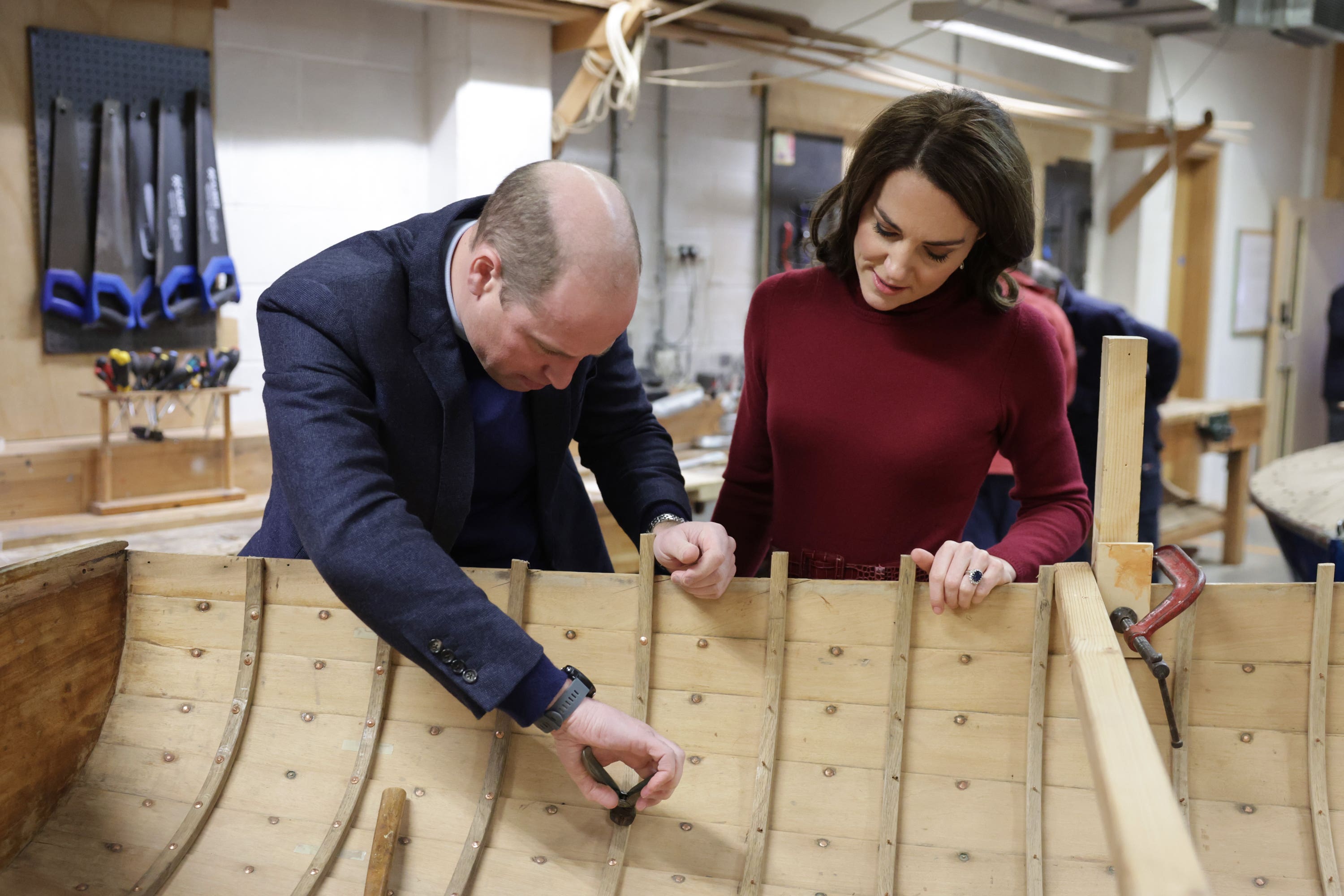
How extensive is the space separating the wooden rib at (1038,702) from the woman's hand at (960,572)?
72mm

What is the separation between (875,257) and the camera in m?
1.54

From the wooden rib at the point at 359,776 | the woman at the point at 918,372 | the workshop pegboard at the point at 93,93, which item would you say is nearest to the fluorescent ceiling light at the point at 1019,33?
the workshop pegboard at the point at 93,93

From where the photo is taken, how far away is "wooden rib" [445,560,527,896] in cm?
164

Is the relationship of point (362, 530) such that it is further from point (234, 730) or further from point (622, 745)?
point (234, 730)

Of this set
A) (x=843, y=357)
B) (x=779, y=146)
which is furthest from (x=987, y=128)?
(x=779, y=146)

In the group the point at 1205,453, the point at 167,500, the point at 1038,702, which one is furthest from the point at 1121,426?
the point at 1205,453

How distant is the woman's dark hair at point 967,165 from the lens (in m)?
1.42

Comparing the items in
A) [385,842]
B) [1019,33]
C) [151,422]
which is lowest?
[385,842]

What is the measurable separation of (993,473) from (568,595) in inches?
64.8

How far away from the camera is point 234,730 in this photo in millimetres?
1790

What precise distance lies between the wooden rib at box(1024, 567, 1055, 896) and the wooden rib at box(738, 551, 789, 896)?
1.26 feet

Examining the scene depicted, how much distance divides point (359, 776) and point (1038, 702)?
3.52 feet

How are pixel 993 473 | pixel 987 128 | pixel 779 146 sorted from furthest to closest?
pixel 779 146, pixel 993 473, pixel 987 128

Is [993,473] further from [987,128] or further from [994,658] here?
[987,128]
